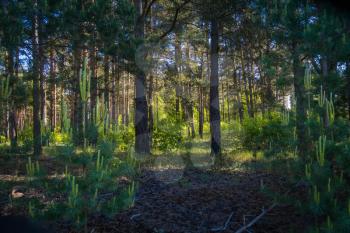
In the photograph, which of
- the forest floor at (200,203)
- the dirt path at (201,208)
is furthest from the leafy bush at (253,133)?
the dirt path at (201,208)

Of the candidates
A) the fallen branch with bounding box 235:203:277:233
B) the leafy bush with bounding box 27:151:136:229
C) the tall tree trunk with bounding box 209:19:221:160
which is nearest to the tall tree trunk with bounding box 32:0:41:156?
the leafy bush with bounding box 27:151:136:229

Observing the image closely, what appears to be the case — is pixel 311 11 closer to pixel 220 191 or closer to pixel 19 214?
pixel 220 191

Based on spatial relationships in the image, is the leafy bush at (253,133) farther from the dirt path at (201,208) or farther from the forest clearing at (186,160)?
the dirt path at (201,208)

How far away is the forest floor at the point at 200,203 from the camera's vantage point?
19.8 feet

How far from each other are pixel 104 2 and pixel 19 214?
4.78 meters

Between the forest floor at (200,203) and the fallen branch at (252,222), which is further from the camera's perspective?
the forest floor at (200,203)

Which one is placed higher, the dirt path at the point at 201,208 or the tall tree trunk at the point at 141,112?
the tall tree trunk at the point at 141,112

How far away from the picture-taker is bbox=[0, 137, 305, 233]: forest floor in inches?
238

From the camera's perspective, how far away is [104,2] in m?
7.91

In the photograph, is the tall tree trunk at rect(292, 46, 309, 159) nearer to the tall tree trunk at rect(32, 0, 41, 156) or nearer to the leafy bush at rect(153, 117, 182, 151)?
the tall tree trunk at rect(32, 0, 41, 156)

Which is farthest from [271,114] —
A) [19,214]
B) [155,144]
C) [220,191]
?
[19,214]

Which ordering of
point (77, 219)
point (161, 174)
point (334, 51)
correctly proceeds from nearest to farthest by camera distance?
1. point (77, 219)
2. point (334, 51)
3. point (161, 174)

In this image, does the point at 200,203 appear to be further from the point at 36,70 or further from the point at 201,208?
the point at 36,70

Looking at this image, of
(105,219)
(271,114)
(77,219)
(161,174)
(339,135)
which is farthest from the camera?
(271,114)
